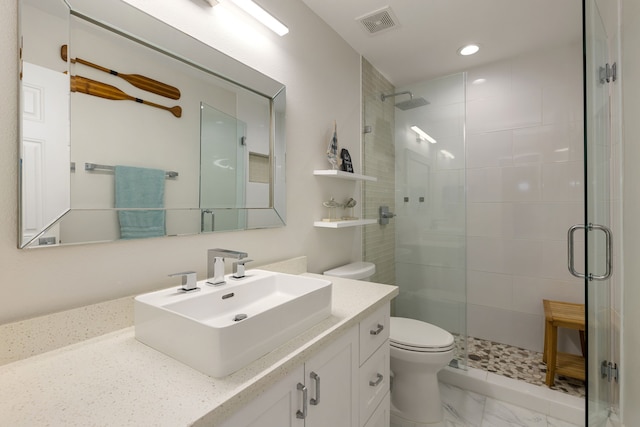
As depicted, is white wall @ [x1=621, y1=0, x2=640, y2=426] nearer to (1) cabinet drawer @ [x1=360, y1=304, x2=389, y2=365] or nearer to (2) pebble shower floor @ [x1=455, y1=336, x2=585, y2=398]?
(2) pebble shower floor @ [x1=455, y1=336, x2=585, y2=398]

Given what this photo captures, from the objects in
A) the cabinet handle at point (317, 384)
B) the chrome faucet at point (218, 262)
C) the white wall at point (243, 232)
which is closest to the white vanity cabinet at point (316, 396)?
the cabinet handle at point (317, 384)

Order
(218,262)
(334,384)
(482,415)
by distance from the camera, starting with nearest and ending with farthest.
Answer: (334,384), (218,262), (482,415)

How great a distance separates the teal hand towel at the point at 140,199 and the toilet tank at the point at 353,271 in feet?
3.52

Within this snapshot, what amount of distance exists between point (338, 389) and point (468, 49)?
8.31ft

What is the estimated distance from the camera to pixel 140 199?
1030mm

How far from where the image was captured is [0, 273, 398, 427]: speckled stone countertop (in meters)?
0.57

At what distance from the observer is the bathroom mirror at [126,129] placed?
2.71 ft

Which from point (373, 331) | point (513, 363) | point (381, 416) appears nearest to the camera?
point (373, 331)

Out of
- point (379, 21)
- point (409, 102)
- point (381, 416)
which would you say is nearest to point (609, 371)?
→ point (381, 416)

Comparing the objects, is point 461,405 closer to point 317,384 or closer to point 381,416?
point 381,416

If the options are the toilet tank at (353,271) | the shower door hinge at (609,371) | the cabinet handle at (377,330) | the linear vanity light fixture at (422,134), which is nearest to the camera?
the cabinet handle at (377,330)

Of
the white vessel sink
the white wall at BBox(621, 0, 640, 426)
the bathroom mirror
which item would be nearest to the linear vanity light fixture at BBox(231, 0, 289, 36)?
the bathroom mirror

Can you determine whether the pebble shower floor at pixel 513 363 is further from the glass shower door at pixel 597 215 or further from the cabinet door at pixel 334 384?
the cabinet door at pixel 334 384

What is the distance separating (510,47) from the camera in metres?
2.31
